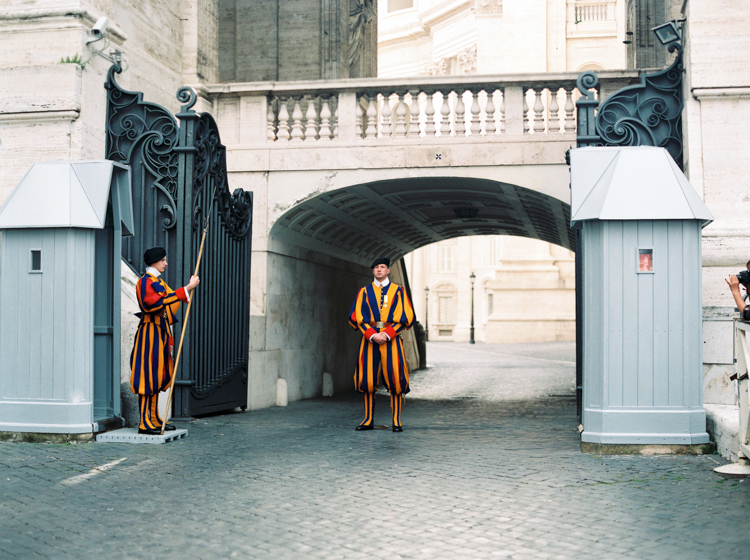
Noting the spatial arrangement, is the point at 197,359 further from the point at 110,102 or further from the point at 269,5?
the point at 269,5

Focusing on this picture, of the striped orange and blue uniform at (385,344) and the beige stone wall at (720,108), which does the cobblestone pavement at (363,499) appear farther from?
the beige stone wall at (720,108)

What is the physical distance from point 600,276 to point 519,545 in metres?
3.25

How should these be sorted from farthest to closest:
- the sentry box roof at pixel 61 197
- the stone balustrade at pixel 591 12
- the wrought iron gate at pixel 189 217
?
the stone balustrade at pixel 591 12 < the wrought iron gate at pixel 189 217 < the sentry box roof at pixel 61 197

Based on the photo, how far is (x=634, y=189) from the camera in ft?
23.0

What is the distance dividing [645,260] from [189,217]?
5.08m

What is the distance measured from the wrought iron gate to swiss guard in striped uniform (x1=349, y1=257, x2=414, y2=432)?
209 cm

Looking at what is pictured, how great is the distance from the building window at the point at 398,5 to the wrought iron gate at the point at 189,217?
2240 inches

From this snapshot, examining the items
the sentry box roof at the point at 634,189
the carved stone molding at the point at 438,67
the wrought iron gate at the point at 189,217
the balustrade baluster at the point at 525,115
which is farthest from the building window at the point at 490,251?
the sentry box roof at the point at 634,189

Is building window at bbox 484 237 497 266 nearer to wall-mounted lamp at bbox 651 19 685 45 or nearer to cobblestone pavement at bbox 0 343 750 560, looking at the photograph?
wall-mounted lamp at bbox 651 19 685 45

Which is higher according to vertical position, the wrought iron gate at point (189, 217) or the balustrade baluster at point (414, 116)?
the balustrade baluster at point (414, 116)

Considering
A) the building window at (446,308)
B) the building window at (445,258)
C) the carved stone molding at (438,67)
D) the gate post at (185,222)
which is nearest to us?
the gate post at (185,222)

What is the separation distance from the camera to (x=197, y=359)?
979 cm

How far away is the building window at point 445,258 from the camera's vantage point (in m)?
56.8

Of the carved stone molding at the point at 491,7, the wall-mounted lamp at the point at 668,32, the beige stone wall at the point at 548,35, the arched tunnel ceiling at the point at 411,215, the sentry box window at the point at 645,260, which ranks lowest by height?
the sentry box window at the point at 645,260
